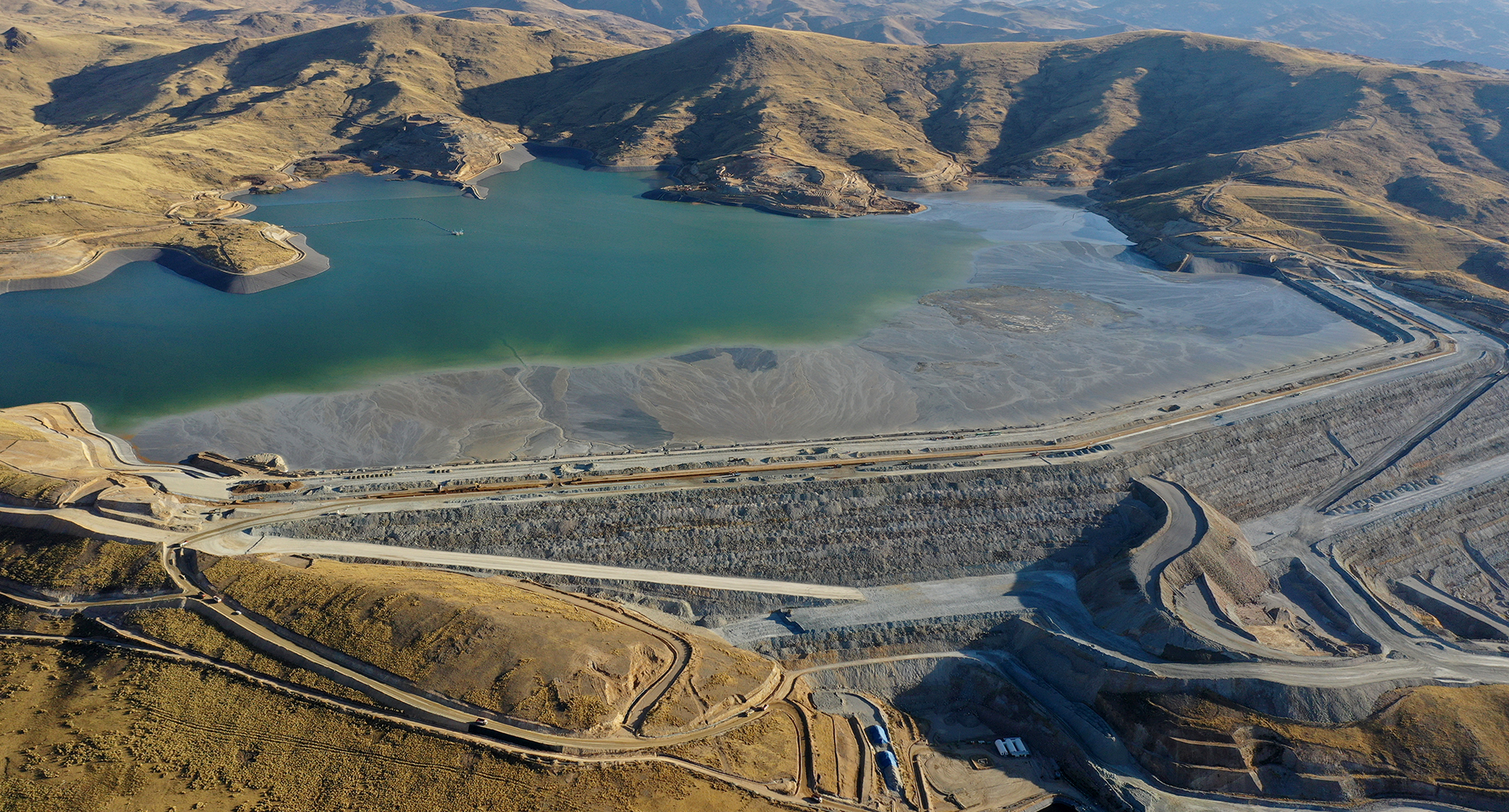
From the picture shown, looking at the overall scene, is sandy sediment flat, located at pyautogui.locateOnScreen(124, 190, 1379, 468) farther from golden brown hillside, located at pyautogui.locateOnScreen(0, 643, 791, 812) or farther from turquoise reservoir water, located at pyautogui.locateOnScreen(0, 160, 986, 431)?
golden brown hillside, located at pyautogui.locateOnScreen(0, 643, 791, 812)

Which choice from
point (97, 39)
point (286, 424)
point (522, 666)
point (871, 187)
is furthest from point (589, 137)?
point (522, 666)

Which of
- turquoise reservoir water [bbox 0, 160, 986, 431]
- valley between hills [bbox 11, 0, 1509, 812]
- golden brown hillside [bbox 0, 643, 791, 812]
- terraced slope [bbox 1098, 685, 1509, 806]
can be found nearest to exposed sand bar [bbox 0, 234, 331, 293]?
valley between hills [bbox 11, 0, 1509, 812]

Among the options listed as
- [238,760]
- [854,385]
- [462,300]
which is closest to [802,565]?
[854,385]

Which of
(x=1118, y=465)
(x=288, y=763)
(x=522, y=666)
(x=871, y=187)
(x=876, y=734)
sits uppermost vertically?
(x=871, y=187)

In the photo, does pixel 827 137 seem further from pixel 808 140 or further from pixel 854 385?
pixel 854 385

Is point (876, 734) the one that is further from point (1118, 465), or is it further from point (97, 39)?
point (97, 39)
